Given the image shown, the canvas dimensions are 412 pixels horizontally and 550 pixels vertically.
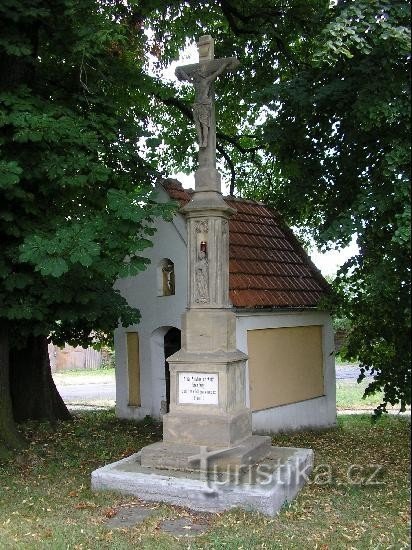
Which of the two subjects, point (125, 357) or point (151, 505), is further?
point (125, 357)

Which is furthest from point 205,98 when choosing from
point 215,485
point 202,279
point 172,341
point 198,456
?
point 172,341

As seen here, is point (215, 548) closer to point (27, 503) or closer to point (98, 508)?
point (98, 508)

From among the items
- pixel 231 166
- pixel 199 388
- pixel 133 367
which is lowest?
pixel 133 367

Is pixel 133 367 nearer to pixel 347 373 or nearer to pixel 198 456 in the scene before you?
pixel 198 456

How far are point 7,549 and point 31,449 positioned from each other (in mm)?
3841

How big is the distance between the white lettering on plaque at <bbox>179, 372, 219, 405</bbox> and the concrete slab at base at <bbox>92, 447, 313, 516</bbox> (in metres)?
0.93

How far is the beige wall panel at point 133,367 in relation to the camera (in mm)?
13070

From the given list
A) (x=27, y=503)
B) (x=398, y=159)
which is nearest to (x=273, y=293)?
(x=398, y=159)

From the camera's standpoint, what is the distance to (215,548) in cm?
530

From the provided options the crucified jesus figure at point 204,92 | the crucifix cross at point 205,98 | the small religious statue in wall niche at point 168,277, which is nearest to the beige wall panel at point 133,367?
the small religious statue in wall niche at point 168,277

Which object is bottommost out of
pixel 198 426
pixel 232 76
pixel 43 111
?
pixel 198 426

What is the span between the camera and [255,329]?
11.8 m

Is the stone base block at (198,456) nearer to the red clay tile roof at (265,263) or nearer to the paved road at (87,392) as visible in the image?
the red clay tile roof at (265,263)

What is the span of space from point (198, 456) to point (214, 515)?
94 cm
